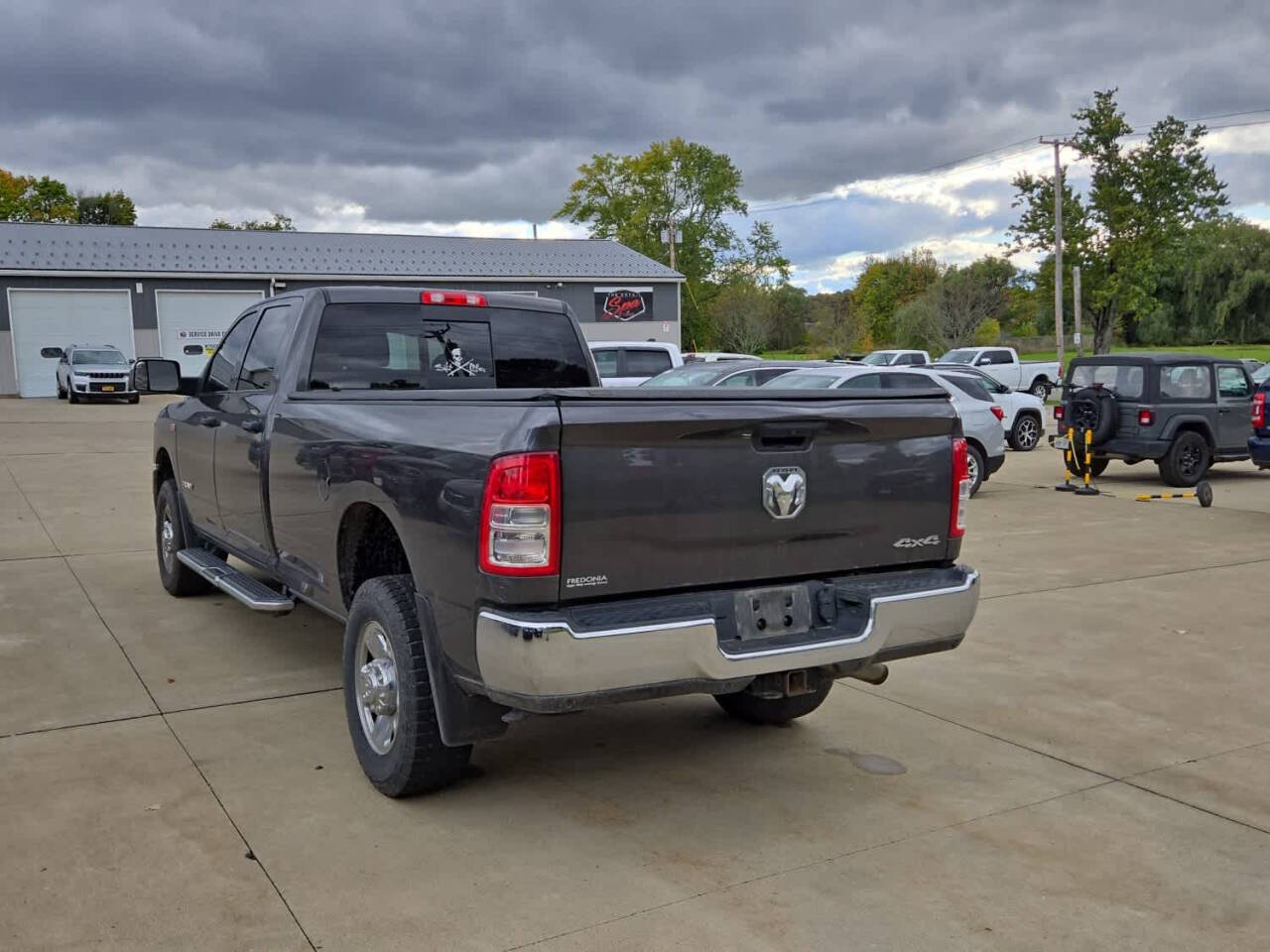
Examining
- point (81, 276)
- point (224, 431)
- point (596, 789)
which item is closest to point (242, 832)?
point (596, 789)

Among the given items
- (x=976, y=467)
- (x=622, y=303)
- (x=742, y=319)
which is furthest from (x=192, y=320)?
(x=742, y=319)

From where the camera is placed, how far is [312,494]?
16.2 feet

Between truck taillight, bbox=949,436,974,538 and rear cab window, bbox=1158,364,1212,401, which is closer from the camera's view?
truck taillight, bbox=949,436,974,538

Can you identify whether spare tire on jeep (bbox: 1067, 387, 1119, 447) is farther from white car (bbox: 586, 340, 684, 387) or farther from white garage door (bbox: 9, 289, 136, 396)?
white garage door (bbox: 9, 289, 136, 396)

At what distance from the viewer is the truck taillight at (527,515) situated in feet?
11.5

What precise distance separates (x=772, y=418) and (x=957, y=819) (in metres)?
1.70

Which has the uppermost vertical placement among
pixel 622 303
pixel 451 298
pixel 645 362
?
pixel 622 303

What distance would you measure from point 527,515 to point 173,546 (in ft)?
16.6

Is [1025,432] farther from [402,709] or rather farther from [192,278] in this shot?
[192,278]

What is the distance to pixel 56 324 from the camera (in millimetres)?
34156

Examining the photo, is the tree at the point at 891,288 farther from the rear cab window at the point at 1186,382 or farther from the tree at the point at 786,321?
the rear cab window at the point at 1186,382

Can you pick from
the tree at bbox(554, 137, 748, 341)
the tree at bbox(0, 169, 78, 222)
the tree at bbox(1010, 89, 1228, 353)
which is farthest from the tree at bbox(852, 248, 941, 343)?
the tree at bbox(0, 169, 78, 222)

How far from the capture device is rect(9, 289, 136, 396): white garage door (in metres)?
33.8

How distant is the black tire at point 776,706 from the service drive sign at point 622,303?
1489 inches
